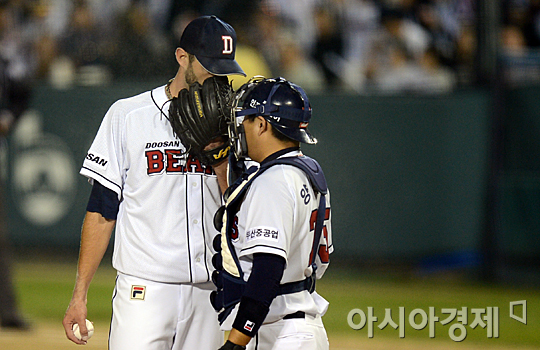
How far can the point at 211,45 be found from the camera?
3.68 metres

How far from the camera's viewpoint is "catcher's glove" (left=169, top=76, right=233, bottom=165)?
3.46 meters

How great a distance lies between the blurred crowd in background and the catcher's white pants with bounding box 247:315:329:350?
7350 millimetres

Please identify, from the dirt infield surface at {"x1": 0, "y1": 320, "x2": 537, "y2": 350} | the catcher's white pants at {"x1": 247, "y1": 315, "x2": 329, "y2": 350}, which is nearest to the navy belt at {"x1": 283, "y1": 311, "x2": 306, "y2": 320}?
the catcher's white pants at {"x1": 247, "y1": 315, "x2": 329, "y2": 350}

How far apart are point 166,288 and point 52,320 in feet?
14.4

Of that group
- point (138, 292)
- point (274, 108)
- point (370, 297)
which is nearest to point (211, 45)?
point (274, 108)

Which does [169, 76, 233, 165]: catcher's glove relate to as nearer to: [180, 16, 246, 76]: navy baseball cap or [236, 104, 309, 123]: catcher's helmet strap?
[180, 16, 246, 76]: navy baseball cap

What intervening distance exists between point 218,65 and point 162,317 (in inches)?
47.8

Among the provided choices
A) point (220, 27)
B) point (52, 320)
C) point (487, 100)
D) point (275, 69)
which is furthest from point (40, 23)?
point (220, 27)

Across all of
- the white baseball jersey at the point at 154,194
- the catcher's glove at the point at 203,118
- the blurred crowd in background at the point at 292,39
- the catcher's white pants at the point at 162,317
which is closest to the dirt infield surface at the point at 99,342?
the catcher's white pants at the point at 162,317

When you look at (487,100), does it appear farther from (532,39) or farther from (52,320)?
(52,320)

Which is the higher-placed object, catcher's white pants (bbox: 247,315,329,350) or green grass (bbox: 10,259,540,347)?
green grass (bbox: 10,259,540,347)

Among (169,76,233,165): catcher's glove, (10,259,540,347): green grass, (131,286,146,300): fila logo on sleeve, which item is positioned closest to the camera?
(169,76,233,165): catcher's glove

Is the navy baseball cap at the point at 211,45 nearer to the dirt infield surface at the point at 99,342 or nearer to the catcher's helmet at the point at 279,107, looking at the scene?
the catcher's helmet at the point at 279,107

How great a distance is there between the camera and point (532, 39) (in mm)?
10461
